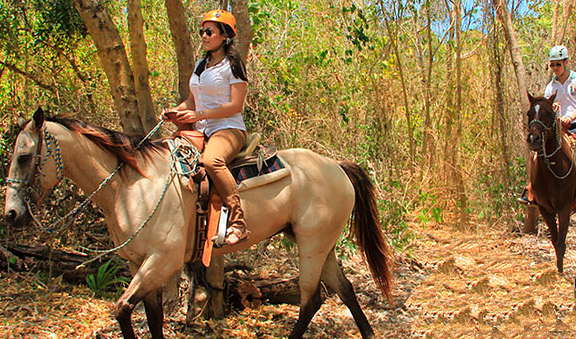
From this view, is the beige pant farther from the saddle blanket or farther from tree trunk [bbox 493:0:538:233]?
tree trunk [bbox 493:0:538:233]

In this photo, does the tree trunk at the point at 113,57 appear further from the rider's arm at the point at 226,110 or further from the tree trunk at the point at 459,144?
the tree trunk at the point at 459,144

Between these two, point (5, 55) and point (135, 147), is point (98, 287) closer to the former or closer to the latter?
point (135, 147)

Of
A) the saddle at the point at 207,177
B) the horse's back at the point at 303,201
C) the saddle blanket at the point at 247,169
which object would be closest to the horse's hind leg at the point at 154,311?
the saddle at the point at 207,177

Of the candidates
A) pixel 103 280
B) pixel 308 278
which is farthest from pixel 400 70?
pixel 103 280

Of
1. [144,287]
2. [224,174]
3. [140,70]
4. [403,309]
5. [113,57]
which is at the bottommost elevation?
[403,309]

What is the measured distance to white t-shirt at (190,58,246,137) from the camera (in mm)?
4066

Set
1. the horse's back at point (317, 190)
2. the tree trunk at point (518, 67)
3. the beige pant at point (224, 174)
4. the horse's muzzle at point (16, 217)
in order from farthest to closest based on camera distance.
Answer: the tree trunk at point (518, 67), the horse's back at point (317, 190), the beige pant at point (224, 174), the horse's muzzle at point (16, 217)

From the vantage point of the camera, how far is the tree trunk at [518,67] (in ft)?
27.2

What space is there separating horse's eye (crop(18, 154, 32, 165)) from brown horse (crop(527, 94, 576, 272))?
5.12m

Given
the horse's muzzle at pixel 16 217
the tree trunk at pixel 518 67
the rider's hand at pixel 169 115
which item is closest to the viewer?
the horse's muzzle at pixel 16 217

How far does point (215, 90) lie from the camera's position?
4.10m

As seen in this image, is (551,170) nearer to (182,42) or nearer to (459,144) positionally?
(459,144)

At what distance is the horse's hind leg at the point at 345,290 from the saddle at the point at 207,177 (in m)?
1.01

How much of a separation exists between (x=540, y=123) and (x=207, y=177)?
13.4ft
